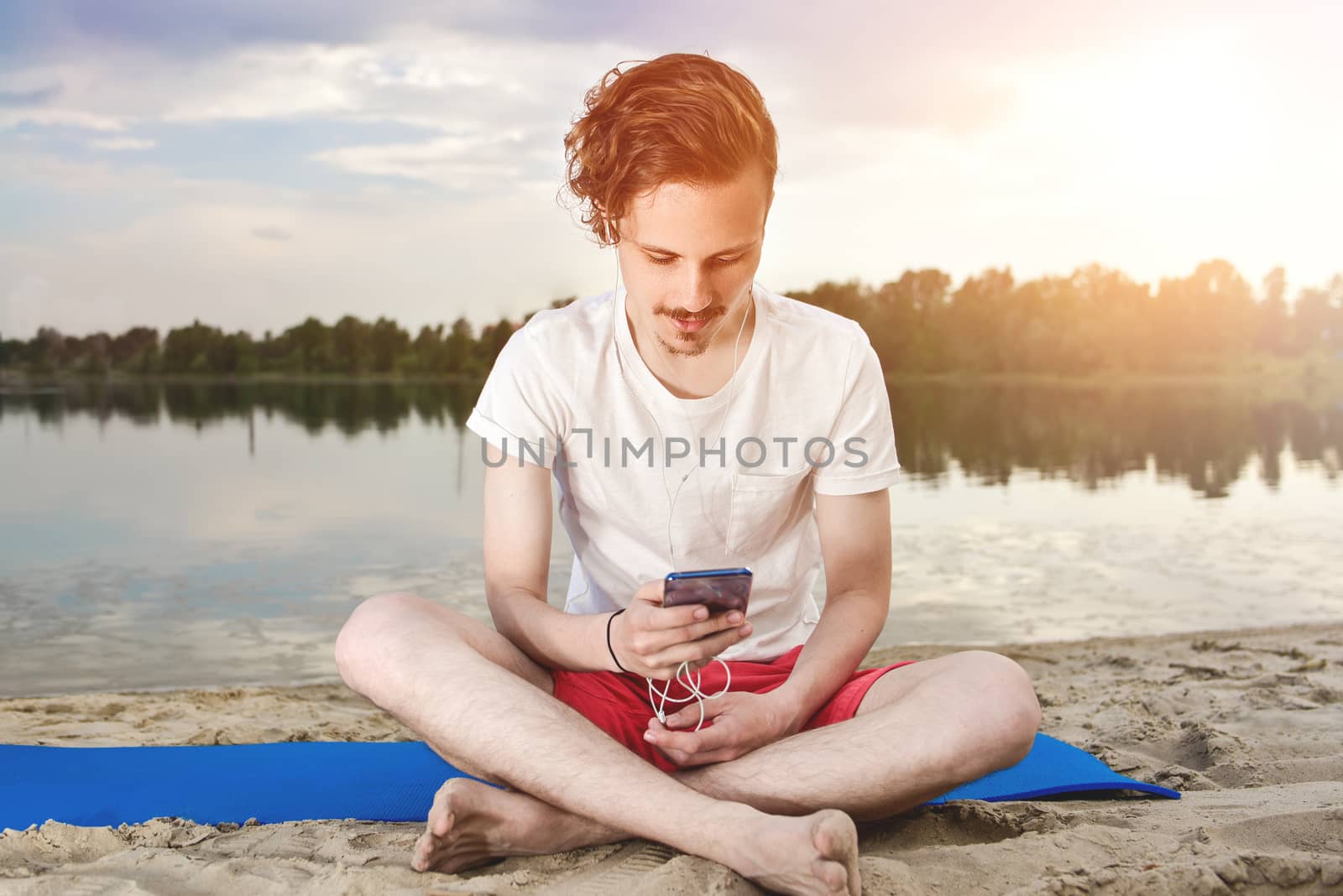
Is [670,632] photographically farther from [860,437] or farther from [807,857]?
[860,437]

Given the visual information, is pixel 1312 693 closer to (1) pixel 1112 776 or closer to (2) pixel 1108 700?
(2) pixel 1108 700

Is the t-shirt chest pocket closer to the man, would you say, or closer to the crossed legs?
the man

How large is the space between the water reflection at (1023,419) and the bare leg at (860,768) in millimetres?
7574

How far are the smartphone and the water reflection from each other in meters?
7.81

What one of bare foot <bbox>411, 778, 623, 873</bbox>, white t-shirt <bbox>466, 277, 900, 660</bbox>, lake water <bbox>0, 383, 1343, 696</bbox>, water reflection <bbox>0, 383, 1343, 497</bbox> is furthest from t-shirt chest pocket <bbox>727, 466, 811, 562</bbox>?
water reflection <bbox>0, 383, 1343, 497</bbox>

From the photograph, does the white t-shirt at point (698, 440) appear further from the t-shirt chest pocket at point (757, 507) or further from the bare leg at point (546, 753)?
the bare leg at point (546, 753)

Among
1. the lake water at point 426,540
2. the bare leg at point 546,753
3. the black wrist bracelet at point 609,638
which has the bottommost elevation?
the lake water at point 426,540

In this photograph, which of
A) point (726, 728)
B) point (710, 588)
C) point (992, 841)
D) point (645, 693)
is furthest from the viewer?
point (645, 693)

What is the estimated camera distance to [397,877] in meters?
1.74

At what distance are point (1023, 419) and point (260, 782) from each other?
52.5 feet

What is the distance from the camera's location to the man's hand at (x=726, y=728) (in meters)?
1.95

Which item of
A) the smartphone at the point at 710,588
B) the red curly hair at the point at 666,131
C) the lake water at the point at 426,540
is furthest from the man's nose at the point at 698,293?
the lake water at the point at 426,540

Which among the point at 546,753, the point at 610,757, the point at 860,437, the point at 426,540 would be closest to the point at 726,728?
the point at 610,757

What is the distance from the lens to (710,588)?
1808mm
